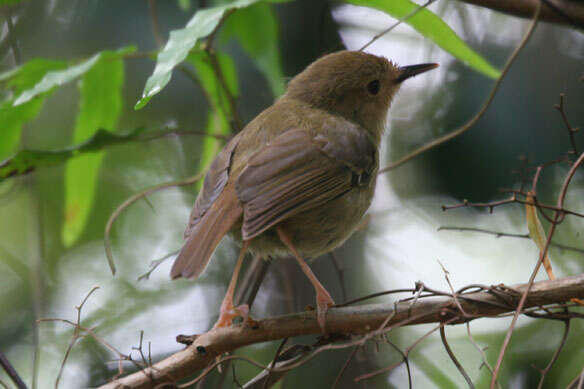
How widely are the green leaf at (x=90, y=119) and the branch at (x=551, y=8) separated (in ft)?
5.92

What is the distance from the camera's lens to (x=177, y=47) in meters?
2.36

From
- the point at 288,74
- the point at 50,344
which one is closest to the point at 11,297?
the point at 50,344

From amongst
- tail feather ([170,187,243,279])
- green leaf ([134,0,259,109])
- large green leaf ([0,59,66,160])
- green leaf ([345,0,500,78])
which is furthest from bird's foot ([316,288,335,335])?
large green leaf ([0,59,66,160])

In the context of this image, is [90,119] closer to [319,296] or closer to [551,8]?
[319,296]

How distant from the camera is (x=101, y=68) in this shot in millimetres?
3203

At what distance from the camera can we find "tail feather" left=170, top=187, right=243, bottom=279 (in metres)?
2.29

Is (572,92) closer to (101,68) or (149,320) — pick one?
(101,68)

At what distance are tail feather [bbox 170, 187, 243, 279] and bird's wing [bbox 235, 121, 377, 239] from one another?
6cm

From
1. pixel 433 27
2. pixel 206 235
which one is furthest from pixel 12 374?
pixel 433 27

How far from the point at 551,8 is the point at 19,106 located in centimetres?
243

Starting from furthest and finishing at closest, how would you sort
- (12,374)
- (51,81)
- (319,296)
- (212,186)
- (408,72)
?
(408,72) < (212,186) < (51,81) < (319,296) < (12,374)

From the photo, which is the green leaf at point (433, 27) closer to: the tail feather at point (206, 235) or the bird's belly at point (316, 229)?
the bird's belly at point (316, 229)

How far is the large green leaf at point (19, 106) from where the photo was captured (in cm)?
294

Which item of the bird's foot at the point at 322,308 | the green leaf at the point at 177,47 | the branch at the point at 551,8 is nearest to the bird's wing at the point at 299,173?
the bird's foot at the point at 322,308
